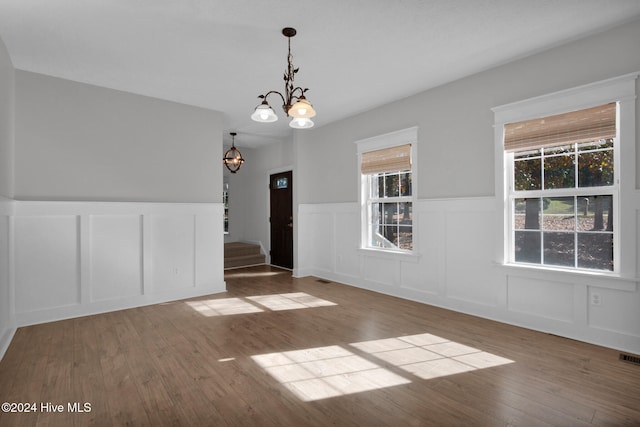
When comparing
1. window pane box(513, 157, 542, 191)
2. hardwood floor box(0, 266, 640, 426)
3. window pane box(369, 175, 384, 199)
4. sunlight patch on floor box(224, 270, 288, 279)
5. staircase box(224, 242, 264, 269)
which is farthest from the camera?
staircase box(224, 242, 264, 269)

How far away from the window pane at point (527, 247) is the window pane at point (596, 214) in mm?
411

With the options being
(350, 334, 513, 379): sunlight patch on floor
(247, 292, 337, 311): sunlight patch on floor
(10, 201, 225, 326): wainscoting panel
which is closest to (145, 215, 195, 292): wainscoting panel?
(10, 201, 225, 326): wainscoting panel

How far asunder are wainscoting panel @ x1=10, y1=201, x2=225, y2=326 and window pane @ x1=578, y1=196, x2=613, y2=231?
4565 millimetres

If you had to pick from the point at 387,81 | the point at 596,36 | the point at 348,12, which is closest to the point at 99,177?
the point at 348,12

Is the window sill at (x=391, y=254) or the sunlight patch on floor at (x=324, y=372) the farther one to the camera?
the window sill at (x=391, y=254)

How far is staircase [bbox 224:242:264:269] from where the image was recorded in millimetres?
7207

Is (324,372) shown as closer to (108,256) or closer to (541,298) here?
(541,298)

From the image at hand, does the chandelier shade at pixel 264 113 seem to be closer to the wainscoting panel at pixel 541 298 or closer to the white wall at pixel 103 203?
the white wall at pixel 103 203

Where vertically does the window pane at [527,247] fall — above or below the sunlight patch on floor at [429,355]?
above

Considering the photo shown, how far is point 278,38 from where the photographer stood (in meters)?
3.00

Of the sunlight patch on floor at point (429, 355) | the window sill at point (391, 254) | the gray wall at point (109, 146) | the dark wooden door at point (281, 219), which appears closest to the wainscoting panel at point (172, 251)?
the gray wall at point (109, 146)

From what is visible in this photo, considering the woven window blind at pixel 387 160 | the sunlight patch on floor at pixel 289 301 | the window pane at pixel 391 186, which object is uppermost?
the woven window blind at pixel 387 160

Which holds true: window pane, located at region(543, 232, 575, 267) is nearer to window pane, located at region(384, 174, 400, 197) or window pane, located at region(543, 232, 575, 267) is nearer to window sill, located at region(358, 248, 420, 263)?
window sill, located at region(358, 248, 420, 263)

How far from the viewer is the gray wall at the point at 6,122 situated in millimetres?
2986
